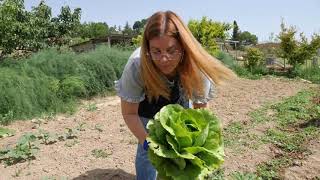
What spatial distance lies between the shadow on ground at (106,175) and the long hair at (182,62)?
169 centimetres

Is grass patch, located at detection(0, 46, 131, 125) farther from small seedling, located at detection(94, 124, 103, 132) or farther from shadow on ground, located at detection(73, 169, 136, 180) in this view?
shadow on ground, located at detection(73, 169, 136, 180)

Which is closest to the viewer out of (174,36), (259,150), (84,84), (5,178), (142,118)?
(174,36)

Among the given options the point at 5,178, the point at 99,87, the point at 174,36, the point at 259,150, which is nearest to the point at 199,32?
the point at 99,87

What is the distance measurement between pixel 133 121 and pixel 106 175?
1.70m

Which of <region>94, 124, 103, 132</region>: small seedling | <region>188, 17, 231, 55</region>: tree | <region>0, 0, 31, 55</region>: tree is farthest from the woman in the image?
<region>188, 17, 231, 55</region>: tree

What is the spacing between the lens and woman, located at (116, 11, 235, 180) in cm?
202

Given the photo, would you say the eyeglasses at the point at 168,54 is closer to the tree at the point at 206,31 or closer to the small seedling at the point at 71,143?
the small seedling at the point at 71,143

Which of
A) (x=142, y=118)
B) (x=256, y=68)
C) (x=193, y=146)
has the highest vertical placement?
(x=193, y=146)

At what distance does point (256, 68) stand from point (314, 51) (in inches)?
96.2

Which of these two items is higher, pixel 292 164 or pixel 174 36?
pixel 174 36

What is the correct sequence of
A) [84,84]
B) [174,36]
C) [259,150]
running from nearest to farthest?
[174,36], [259,150], [84,84]

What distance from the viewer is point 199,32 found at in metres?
15.7

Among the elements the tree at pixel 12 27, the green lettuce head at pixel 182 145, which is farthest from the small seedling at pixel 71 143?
the tree at pixel 12 27

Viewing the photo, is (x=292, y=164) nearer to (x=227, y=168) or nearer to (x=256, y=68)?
(x=227, y=168)
